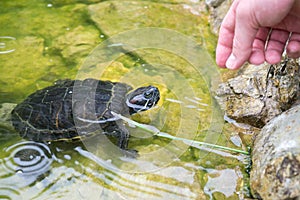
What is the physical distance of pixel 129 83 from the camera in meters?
3.45

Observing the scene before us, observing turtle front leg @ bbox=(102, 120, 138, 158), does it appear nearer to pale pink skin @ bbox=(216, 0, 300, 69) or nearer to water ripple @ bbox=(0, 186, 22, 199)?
water ripple @ bbox=(0, 186, 22, 199)

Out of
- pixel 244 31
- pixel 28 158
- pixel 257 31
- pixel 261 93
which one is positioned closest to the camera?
pixel 244 31

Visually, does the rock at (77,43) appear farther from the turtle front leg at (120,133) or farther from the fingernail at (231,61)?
the fingernail at (231,61)

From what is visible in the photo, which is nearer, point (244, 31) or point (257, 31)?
point (244, 31)

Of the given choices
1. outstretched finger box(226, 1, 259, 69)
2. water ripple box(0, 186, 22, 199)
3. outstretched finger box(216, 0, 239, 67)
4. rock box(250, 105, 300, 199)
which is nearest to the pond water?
water ripple box(0, 186, 22, 199)

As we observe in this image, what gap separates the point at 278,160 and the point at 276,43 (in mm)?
739

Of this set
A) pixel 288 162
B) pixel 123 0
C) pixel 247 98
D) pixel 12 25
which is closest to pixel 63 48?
pixel 12 25

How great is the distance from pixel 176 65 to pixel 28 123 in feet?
5.01

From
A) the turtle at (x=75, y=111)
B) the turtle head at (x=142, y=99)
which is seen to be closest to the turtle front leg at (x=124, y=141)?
the turtle at (x=75, y=111)

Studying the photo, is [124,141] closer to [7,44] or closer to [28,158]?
[28,158]

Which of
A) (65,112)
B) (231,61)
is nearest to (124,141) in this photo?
(65,112)

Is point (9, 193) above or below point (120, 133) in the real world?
below

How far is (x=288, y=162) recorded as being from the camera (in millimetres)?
2000

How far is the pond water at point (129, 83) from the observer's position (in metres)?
2.63
